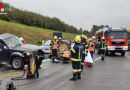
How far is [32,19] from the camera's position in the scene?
59031mm

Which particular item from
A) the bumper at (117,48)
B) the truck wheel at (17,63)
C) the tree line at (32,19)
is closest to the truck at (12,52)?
the truck wheel at (17,63)

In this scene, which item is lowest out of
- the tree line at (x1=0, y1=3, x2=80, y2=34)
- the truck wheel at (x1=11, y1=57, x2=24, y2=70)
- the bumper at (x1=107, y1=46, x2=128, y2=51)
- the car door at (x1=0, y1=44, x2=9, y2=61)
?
the truck wheel at (x1=11, y1=57, x2=24, y2=70)

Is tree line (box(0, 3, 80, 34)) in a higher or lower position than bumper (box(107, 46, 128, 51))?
higher

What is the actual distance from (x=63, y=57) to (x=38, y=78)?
20.8 feet

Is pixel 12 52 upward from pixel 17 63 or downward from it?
upward

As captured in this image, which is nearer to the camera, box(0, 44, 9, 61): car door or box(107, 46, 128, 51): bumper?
box(0, 44, 9, 61): car door

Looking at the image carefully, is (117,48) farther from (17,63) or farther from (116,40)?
(17,63)

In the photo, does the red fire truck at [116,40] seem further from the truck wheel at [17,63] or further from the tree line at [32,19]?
the tree line at [32,19]

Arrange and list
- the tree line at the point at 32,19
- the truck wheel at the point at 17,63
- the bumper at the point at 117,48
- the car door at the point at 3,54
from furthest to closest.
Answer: the tree line at the point at 32,19
the bumper at the point at 117,48
the car door at the point at 3,54
the truck wheel at the point at 17,63

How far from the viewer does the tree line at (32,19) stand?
2001 inches

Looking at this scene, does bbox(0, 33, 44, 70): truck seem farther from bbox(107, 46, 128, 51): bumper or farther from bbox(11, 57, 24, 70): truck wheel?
bbox(107, 46, 128, 51): bumper

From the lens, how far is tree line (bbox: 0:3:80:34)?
167ft

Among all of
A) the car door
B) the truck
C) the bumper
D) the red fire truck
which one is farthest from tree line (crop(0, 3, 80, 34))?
the car door

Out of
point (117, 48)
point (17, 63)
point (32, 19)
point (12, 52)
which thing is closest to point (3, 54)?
point (12, 52)
